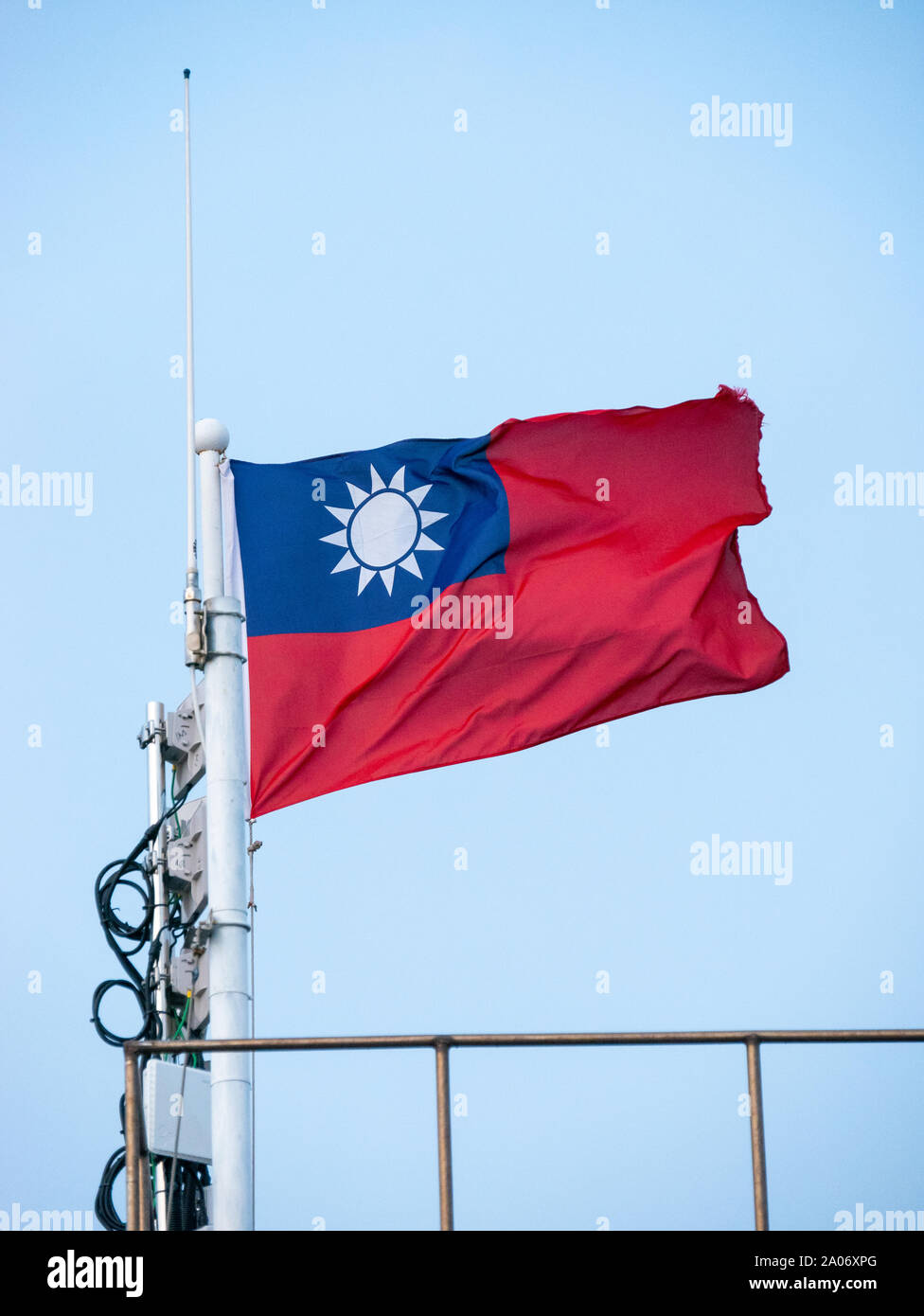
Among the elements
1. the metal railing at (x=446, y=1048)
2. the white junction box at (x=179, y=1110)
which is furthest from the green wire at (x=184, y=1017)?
the metal railing at (x=446, y=1048)

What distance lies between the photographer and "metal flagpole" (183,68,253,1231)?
13.9 meters

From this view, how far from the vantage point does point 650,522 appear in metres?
17.1

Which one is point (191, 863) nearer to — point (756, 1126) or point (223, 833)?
point (223, 833)

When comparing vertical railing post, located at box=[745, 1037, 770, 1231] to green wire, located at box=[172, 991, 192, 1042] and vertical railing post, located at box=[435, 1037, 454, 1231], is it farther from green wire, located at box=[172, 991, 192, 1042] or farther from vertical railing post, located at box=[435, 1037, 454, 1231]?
green wire, located at box=[172, 991, 192, 1042]

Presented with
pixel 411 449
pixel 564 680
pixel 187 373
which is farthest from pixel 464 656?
pixel 187 373

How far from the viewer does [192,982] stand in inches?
672

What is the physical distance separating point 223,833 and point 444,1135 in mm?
4388

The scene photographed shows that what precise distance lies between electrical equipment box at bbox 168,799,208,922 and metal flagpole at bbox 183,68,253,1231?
1.91 metres

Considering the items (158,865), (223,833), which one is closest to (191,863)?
(158,865)

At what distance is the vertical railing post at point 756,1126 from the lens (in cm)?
1077

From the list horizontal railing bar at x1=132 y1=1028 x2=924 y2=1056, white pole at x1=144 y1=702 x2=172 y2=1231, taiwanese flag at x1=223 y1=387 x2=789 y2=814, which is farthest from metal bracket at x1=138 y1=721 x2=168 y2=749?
horizontal railing bar at x1=132 y1=1028 x2=924 y2=1056

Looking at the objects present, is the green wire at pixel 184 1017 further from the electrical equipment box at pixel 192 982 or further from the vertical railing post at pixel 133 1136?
the vertical railing post at pixel 133 1136
